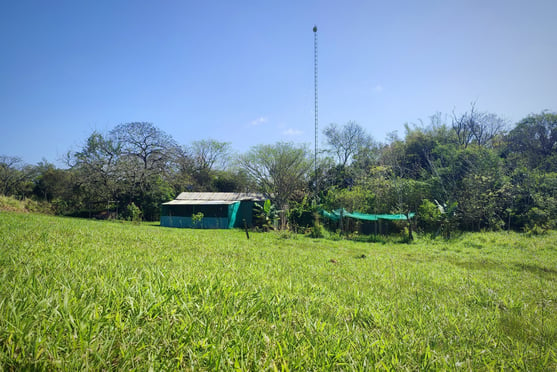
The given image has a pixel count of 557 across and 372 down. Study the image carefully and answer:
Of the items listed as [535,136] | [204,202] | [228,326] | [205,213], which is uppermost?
[535,136]

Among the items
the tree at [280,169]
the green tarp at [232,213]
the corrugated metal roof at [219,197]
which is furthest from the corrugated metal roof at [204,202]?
the tree at [280,169]

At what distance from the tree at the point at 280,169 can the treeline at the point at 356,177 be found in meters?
0.11

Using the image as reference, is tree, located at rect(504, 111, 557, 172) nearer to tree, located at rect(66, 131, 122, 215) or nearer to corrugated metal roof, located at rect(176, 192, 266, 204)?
corrugated metal roof, located at rect(176, 192, 266, 204)

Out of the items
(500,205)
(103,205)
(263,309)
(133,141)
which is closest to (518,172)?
(500,205)

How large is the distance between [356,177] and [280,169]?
26.6 ft

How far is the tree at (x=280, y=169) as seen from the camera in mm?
28422

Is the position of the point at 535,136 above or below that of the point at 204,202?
above

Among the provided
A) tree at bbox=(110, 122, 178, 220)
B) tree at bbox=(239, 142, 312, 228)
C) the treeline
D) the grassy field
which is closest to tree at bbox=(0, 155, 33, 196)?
the treeline

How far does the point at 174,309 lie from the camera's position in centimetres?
A: 173

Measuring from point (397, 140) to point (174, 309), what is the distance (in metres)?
35.1

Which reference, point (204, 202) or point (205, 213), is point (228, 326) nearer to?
point (205, 213)

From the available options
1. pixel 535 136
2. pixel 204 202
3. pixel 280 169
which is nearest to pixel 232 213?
pixel 204 202

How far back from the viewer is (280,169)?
93.9 ft

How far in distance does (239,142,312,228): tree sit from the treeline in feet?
0.36
